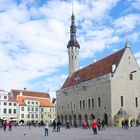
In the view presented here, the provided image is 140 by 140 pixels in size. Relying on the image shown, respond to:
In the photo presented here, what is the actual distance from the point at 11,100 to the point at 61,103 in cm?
1545

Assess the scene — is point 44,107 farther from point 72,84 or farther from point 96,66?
point 96,66

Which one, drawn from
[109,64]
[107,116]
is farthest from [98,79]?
[107,116]

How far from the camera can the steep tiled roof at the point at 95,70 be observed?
62397mm

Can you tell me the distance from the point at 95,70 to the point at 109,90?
36.7ft

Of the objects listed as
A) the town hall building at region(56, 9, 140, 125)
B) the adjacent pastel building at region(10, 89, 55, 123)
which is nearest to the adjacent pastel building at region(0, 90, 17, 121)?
the adjacent pastel building at region(10, 89, 55, 123)

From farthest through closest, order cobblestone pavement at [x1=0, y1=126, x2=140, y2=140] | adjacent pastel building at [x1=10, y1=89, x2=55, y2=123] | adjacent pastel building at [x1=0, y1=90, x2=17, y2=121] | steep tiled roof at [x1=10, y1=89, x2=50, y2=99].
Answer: steep tiled roof at [x1=10, y1=89, x2=50, y2=99] → adjacent pastel building at [x1=10, y1=89, x2=55, y2=123] → adjacent pastel building at [x1=0, y1=90, x2=17, y2=121] → cobblestone pavement at [x1=0, y1=126, x2=140, y2=140]

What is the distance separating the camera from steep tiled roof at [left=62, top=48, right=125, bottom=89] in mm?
62397

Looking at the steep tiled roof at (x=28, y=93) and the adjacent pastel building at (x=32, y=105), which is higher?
the steep tiled roof at (x=28, y=93)

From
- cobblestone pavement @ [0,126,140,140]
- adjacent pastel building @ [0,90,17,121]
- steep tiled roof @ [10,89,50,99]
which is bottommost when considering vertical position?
cobblestone pavement @ [0,126,140,140]

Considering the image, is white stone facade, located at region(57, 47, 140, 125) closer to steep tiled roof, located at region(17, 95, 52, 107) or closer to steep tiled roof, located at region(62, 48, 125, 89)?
steep tiled roof, located at region(62, 48, 125, 89)

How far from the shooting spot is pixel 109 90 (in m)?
58.6

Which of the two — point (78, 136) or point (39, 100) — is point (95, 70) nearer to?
point (39, 100)

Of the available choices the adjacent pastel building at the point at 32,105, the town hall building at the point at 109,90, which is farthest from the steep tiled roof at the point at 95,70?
the adjacent pastel building at the point at 32,105

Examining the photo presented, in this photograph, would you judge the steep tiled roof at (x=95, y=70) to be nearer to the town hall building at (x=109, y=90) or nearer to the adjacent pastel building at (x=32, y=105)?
the town hall building at (x=109, y=90)
